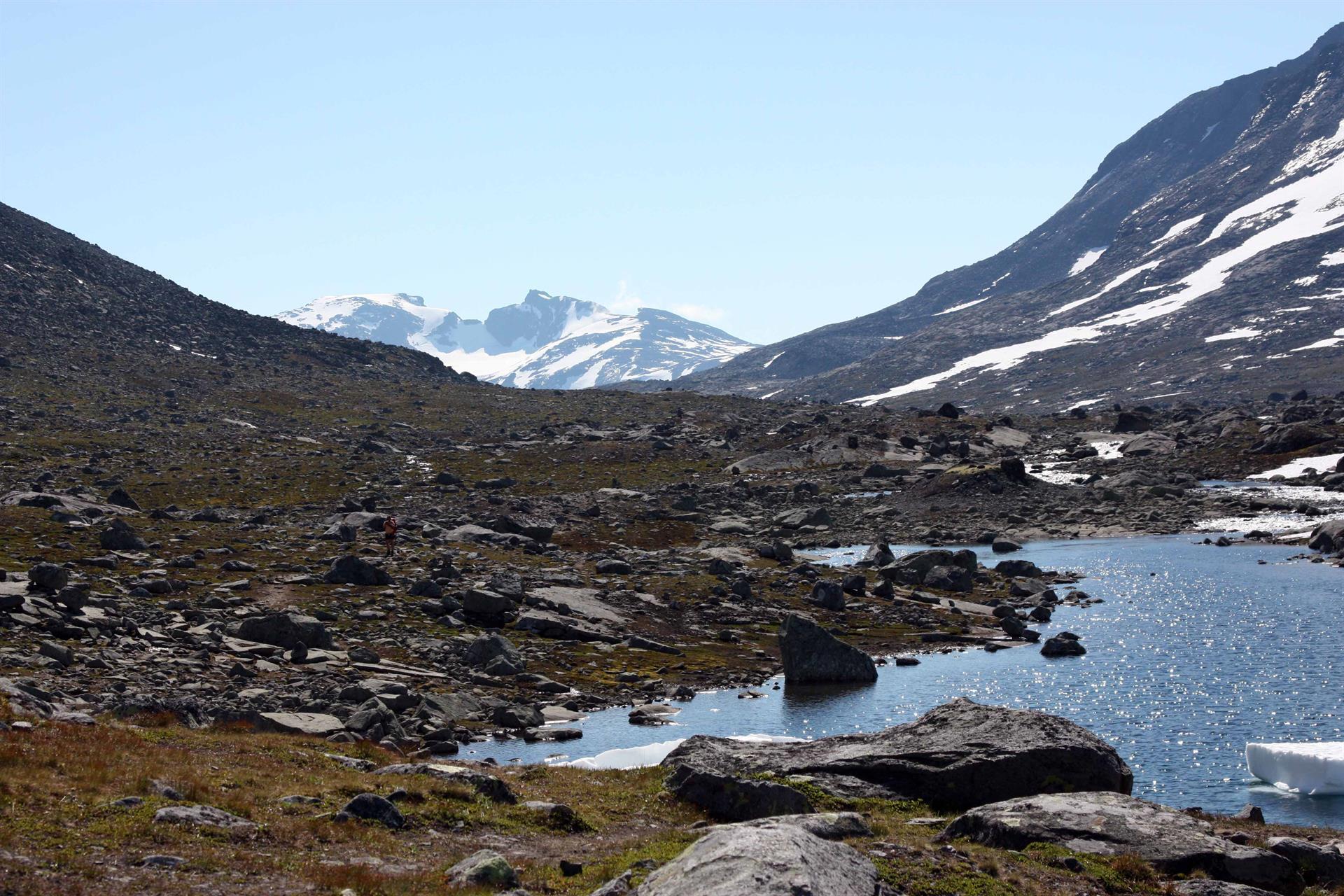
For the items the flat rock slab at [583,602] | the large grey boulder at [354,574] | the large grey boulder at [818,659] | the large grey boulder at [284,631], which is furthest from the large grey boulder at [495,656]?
the large grey boulder at [818,659]

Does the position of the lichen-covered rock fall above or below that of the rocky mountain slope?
below

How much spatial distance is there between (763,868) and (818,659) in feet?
118

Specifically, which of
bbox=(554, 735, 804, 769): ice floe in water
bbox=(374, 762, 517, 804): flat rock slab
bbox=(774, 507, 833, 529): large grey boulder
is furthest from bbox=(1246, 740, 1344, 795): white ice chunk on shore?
bbox=(774, 507, 833, 529): large grey boulder

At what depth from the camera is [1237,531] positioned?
98.0m

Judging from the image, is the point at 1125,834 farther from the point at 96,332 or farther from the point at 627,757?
the point at 96,332

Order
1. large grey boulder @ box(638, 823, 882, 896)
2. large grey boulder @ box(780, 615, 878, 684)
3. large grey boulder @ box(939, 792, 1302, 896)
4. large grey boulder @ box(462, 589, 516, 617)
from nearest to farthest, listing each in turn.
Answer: large grey boulder @ box(638, 823, 882, 896), large grey boulder @ box(939, 792, 1302, 896), large grey boulder @ box(780, 615, 878, 684), large grey boulder @ box(462, 589, 516, 617)

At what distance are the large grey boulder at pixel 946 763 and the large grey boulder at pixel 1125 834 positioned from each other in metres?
2.33

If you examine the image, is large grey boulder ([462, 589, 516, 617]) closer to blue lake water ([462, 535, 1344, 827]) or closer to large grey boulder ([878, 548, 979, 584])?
blue lake water ([462, 535, 1344, 827])

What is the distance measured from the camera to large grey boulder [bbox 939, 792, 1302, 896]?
2220cm

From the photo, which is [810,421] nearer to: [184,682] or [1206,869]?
[184,682]

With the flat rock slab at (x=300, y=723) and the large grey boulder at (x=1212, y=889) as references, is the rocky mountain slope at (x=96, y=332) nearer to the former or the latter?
the flat rock slab at (x=300, y=723)

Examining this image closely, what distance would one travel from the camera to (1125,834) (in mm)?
23562

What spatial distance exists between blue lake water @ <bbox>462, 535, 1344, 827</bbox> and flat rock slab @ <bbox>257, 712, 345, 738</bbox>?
4.88 meters

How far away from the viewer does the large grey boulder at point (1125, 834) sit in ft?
72.8
